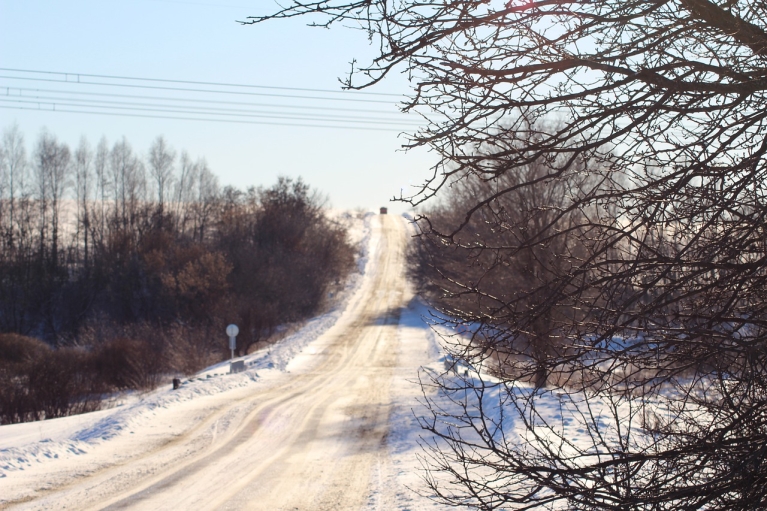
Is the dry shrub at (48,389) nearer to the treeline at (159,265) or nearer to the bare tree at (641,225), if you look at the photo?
the treeline at (159,265)

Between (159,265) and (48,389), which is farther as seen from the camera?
(159,265)

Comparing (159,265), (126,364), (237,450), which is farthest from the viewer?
(159,265)

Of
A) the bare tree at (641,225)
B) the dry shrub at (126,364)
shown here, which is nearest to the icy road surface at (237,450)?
the bare tree at (641,225)

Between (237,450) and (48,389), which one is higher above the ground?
(237,450)

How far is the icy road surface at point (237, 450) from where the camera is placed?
923cm

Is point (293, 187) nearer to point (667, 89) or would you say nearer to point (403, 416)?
point (403, 416)

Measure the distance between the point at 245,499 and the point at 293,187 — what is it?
58050 mm

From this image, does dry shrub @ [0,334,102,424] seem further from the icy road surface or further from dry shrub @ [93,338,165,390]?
the icy road surface

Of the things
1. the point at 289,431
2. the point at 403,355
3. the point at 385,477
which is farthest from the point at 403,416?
the point at 403,355

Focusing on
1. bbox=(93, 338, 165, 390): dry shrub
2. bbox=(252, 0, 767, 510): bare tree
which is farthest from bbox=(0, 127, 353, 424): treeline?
bbox=(252, 0, 767, 510): bare tree

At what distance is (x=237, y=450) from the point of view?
12.3 meters

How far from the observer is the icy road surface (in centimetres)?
923

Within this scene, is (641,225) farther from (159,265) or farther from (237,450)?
(159,265)

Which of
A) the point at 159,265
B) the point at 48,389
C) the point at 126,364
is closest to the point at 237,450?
the point at 48,389
